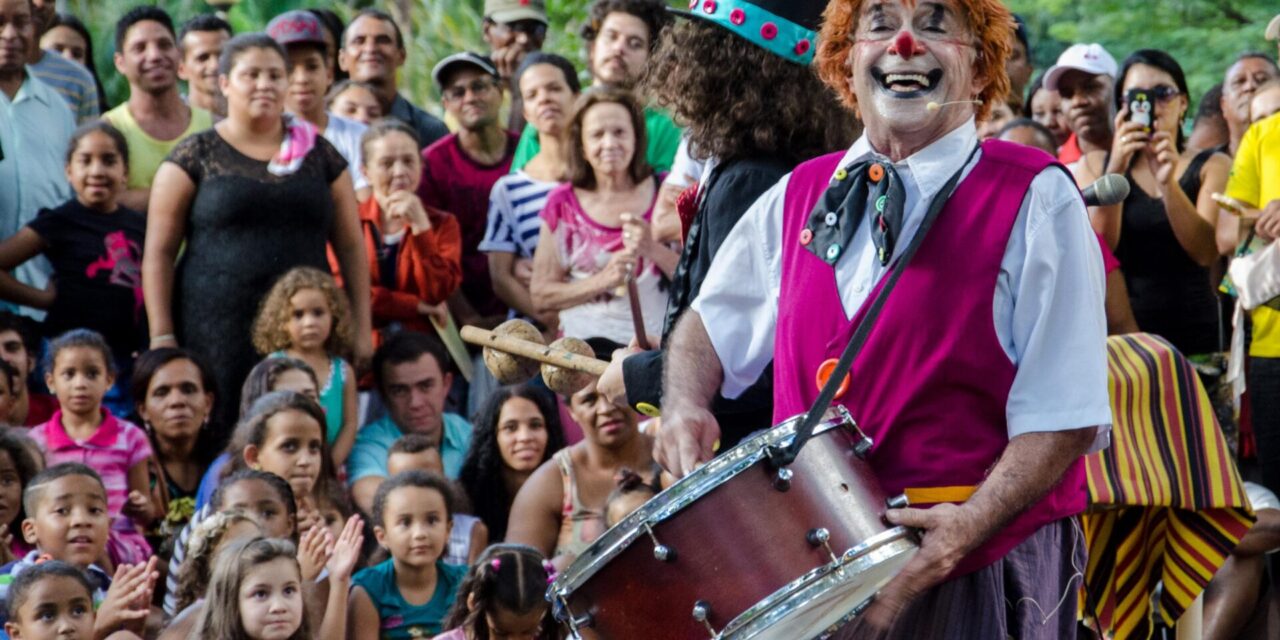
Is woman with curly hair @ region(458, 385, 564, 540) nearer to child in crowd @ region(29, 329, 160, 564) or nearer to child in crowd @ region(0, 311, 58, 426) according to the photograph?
child in crowd @ region(29, 329, 160, 564)

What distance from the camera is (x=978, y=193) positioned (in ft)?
11.4

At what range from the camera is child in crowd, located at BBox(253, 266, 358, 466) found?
7.63m

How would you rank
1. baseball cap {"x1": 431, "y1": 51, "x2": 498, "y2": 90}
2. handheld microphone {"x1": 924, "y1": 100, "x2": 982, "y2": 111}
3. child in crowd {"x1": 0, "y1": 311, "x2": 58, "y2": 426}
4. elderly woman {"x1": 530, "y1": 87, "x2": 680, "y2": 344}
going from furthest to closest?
baseball cap {"x1": 431, "y1": 51, "x2": 498, "y2": 90}
elderly woman {"x1": 530, "y1": 87, "x2": 680, "y2": 344}
child in crowd {"x1": 0, "y1": 311, "x2": 58, "y2": 426}
handheld microphone {"x1": 924, "y1": 100, "x2": 982, "y2": 111}

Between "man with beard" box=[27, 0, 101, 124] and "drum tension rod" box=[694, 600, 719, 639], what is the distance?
6040 millimetres

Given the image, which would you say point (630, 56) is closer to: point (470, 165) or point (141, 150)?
point (470, 165)

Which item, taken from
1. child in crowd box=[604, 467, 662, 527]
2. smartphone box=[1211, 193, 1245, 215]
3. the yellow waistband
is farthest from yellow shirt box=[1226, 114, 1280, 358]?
the yellow waistband

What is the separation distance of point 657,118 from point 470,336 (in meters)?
4.14

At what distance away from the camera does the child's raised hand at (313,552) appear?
653 cm

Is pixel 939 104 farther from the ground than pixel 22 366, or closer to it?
closer to it

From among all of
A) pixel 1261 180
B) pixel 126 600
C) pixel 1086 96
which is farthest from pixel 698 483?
pixel 1086 96

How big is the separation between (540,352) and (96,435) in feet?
10.2

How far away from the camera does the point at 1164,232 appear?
801 cm

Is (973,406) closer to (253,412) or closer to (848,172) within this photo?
(848,172)

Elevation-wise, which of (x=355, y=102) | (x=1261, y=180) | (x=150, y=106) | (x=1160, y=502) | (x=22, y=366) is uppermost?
(x=150, y=106)
